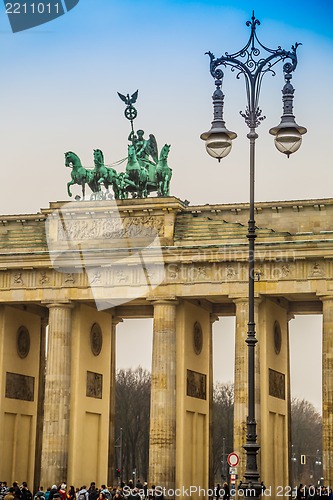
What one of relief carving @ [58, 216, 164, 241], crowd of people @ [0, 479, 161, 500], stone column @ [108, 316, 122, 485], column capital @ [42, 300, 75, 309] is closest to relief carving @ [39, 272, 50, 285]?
column capital @ [42, 300, 75, 309]

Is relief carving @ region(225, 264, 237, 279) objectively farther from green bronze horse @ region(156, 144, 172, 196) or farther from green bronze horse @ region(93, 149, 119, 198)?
green bronze horse @ region(93, 149, 119, 198)

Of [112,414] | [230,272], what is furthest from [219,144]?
[112,414]

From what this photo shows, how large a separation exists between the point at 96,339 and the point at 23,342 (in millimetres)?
4173

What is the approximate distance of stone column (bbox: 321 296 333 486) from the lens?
4850cm

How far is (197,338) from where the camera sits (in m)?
56.4

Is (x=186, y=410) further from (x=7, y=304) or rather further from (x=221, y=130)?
(x=221, y=130)

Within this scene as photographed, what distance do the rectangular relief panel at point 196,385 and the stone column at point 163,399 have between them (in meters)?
A: 2.00

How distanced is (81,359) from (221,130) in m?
30.3

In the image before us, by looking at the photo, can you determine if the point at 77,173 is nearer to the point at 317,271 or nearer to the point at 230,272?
the point at 230,272

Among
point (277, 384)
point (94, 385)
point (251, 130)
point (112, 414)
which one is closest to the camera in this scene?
point (251, 130)

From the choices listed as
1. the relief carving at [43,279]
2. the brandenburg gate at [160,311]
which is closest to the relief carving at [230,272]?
the brandenburg gate at [160,311]

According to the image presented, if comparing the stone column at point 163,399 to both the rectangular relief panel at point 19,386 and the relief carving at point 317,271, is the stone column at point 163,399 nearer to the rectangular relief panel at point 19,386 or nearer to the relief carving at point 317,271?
the relief carving at point 317,271

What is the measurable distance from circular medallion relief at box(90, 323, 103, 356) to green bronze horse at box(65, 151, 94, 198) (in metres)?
7.48

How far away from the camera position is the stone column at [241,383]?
4988 cm
